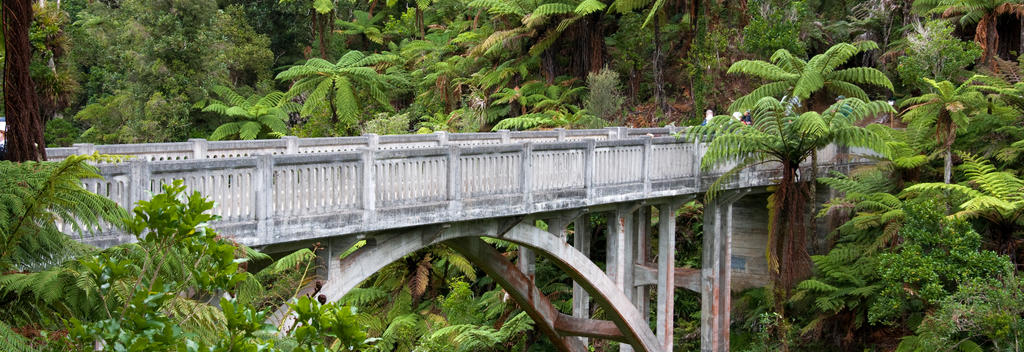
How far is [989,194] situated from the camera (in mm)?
13109

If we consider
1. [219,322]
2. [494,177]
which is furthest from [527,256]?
[219,322]

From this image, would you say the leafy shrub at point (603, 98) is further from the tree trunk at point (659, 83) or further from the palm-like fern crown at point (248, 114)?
the palm-like fern crown at point (248, 114)

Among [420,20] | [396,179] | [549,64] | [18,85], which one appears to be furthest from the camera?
[420,20]

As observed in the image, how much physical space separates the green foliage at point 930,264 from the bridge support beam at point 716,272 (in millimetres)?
2495

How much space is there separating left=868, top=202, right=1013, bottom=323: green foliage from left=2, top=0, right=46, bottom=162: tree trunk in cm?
1065

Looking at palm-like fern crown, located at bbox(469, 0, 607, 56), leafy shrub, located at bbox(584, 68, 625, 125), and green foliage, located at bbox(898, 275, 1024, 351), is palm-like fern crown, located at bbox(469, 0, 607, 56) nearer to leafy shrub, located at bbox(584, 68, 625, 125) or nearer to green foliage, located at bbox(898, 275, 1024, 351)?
leafy shrub, located at bbox(584, 68, 625, 125)

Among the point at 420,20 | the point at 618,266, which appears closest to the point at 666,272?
the point at 618,266

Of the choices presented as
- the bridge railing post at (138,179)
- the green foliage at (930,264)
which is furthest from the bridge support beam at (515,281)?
the bridge railing post at (138,179)

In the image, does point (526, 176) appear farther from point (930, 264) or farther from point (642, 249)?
point (930, 264)

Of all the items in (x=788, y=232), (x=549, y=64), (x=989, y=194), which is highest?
(x=549, y=64)

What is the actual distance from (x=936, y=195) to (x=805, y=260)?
215cm

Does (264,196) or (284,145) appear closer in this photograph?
(264,196)

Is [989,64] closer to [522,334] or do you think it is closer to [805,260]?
[805,260]

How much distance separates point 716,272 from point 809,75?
394 centimetres
